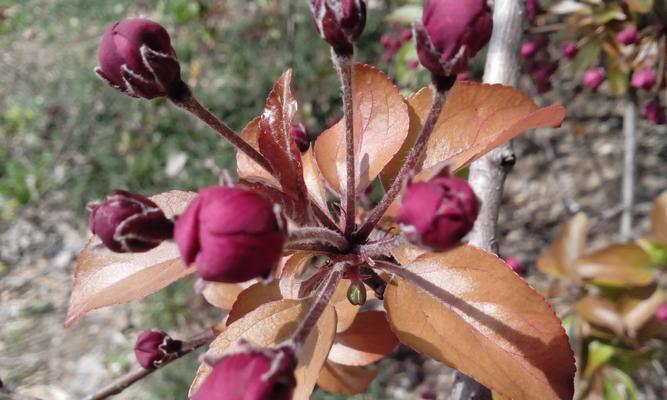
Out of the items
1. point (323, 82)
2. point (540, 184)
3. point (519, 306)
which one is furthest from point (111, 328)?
point (519, 306)

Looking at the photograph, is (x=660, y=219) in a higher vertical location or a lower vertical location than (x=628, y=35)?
lower

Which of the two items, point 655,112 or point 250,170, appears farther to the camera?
point 655,112

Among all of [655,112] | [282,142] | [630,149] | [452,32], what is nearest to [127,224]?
[282,142]

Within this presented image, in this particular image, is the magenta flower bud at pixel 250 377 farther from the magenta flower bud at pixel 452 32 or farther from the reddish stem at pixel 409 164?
the magenta flower bud at pixel 452 32

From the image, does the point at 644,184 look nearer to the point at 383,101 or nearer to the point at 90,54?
the point at 383,101

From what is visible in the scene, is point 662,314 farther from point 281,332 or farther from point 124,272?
point 124,272

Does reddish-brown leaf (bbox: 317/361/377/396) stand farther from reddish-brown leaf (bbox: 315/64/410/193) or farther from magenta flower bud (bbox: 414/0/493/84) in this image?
magenta flower bud (bbox: 414/0/493/84)
